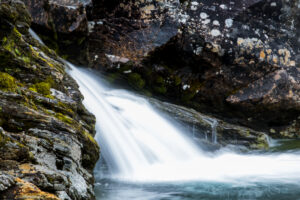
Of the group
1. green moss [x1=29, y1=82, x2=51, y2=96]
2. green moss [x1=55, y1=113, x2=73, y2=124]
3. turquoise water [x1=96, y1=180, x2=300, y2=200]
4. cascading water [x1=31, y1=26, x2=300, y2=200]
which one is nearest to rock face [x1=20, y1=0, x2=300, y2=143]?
cascading water [x1=31, y1=26, x2=300, y2=200]

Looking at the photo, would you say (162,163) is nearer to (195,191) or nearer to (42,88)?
(195,191)

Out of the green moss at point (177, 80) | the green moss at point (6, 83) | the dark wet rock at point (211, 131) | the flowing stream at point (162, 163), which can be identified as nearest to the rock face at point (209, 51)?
the green moss at point (177, 80)

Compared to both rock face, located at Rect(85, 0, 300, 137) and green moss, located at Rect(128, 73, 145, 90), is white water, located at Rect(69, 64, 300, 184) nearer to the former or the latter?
green moss, located at Rect(128, 73, 145, 90)

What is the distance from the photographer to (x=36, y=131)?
2568mm

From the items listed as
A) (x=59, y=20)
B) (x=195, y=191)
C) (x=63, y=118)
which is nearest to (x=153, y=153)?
(x=195, y=191)

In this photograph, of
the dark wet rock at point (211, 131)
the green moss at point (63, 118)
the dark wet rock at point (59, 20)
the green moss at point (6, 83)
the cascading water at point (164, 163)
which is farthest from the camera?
the dark wet rock at point (211, 131)

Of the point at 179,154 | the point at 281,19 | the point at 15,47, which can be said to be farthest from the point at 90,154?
the point at 281,19

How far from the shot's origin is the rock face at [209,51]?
24.4ft

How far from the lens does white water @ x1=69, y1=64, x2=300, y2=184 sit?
5023 mm

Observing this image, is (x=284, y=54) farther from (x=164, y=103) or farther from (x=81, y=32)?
(x=81, y=32)

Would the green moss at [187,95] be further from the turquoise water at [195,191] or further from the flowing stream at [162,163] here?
the turquoise water at [195,191]

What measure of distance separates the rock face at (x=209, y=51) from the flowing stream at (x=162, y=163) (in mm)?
1050

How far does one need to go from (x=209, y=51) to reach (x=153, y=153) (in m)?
3.41

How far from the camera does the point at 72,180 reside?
2570mm
